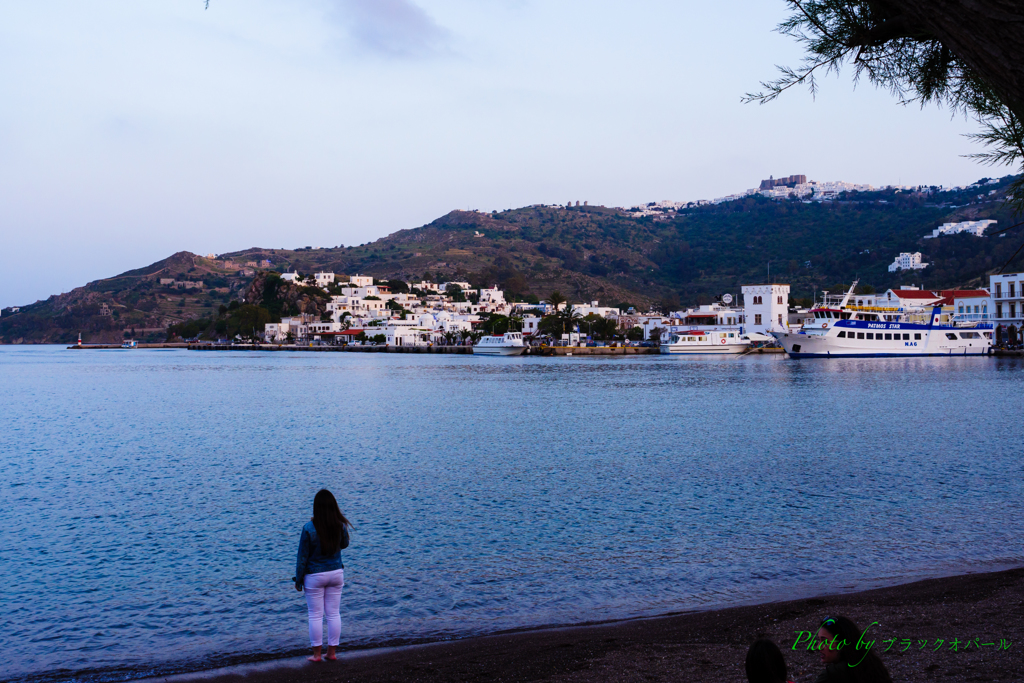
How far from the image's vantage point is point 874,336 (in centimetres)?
7625

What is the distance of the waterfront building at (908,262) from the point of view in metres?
130

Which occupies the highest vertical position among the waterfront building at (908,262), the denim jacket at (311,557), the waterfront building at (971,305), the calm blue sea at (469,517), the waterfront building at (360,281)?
the waterfront building at (360,281)

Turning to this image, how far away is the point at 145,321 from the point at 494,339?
4860 inches

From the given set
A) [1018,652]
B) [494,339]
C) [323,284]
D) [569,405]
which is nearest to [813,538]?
[1018,652]

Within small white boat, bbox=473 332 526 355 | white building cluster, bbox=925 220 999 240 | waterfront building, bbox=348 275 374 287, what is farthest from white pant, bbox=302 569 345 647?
waterfront building, bbox=348 275 374 287

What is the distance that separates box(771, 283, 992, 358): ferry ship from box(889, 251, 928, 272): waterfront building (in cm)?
5654

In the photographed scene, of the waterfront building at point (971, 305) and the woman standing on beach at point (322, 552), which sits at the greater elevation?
the waterfront building at point (971, 305)

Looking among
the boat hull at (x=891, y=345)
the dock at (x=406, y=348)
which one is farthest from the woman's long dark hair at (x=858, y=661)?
the dock at (x=406, y=348)

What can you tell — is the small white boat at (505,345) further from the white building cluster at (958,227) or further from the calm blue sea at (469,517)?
the white building cluster at (958,227)

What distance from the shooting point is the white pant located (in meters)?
5.94

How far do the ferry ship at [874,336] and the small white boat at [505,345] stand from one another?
39487 mm

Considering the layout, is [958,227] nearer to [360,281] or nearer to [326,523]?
[360,281]

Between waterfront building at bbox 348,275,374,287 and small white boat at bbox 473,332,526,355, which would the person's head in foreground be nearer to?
small white boat at bbox 473,332,526,355

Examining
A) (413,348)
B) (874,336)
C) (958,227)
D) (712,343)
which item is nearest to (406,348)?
(413,348)
